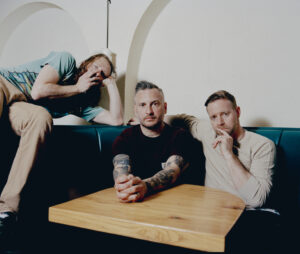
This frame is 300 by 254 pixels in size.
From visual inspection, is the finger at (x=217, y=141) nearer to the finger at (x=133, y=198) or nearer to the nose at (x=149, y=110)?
the nose at (x=149, y=110)

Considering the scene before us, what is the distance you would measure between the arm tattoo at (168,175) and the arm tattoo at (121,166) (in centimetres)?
20

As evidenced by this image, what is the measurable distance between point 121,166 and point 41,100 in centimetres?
101

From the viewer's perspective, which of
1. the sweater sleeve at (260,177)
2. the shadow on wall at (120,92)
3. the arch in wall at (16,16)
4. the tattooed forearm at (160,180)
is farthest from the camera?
the arch in wall at (16,16)

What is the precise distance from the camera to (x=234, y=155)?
172 centimetres

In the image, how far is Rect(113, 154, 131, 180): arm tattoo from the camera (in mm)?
1610

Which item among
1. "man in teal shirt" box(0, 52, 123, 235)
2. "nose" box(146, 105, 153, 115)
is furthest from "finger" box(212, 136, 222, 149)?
"man in teal shirt" box(0, 52, 123, 235)

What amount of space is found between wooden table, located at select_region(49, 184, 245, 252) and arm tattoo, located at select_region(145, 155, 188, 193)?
0.19 feet

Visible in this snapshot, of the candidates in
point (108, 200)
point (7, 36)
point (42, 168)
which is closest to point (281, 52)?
point (108, 200)

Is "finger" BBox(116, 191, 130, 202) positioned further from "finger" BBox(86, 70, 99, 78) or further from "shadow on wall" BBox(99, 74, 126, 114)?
"shadow on wall" BBox(99, 74, 126, 114)

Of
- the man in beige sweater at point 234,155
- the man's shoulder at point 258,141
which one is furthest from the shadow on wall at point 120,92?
the man's shoulder at point 258,141

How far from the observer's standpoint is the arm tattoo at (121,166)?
5.28 feet

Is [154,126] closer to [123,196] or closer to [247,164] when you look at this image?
[247,164]

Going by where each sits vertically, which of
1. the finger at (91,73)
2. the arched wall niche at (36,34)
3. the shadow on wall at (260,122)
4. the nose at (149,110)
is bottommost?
the shadow on wall at (260,122)

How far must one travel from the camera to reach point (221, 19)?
2572mm
